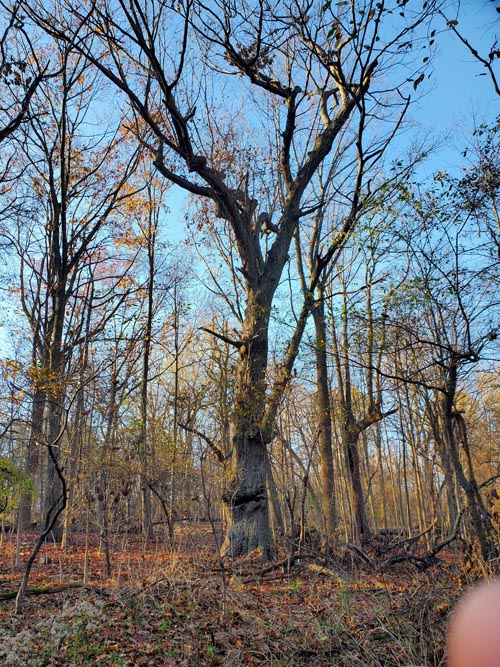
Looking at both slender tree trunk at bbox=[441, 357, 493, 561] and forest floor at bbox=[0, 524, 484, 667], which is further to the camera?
slender tree trunk at bbox=[441, 357, 493, 561]

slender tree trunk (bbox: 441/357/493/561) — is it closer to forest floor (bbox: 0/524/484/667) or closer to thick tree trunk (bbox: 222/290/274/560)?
forest floor (bbox: 0/524/484/667)

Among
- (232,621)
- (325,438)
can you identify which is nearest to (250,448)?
(232,621)

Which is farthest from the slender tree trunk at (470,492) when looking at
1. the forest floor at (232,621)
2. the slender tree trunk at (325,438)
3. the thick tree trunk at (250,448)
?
the slender tree trunk at (325,438)

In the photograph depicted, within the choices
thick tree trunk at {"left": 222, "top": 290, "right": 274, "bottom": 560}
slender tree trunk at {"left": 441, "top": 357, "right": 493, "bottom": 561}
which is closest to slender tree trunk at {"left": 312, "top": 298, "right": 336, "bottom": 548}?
thick tree trunk at {"left": 222, "top": 290, "right": 274, "bottom": 560}

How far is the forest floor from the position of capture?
4059 millimetres

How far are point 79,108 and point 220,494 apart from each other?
11596 millimetres

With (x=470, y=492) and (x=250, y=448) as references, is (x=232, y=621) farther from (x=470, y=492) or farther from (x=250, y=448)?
(x=250, y=448)

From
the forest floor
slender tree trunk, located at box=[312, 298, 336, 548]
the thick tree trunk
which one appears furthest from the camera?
slender tree trunk, located at box=[312, 298, 336, 548]

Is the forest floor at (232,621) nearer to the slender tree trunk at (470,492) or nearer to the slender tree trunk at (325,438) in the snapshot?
the slender tree trunk at (470,492)

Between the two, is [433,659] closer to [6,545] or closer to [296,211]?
[296,211]

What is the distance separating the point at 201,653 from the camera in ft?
15.2

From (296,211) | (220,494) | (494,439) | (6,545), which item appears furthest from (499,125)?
(494,439)

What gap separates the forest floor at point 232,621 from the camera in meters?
4.06

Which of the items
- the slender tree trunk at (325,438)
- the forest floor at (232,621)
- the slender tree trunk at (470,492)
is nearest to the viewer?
the forest floor at (232,621)
